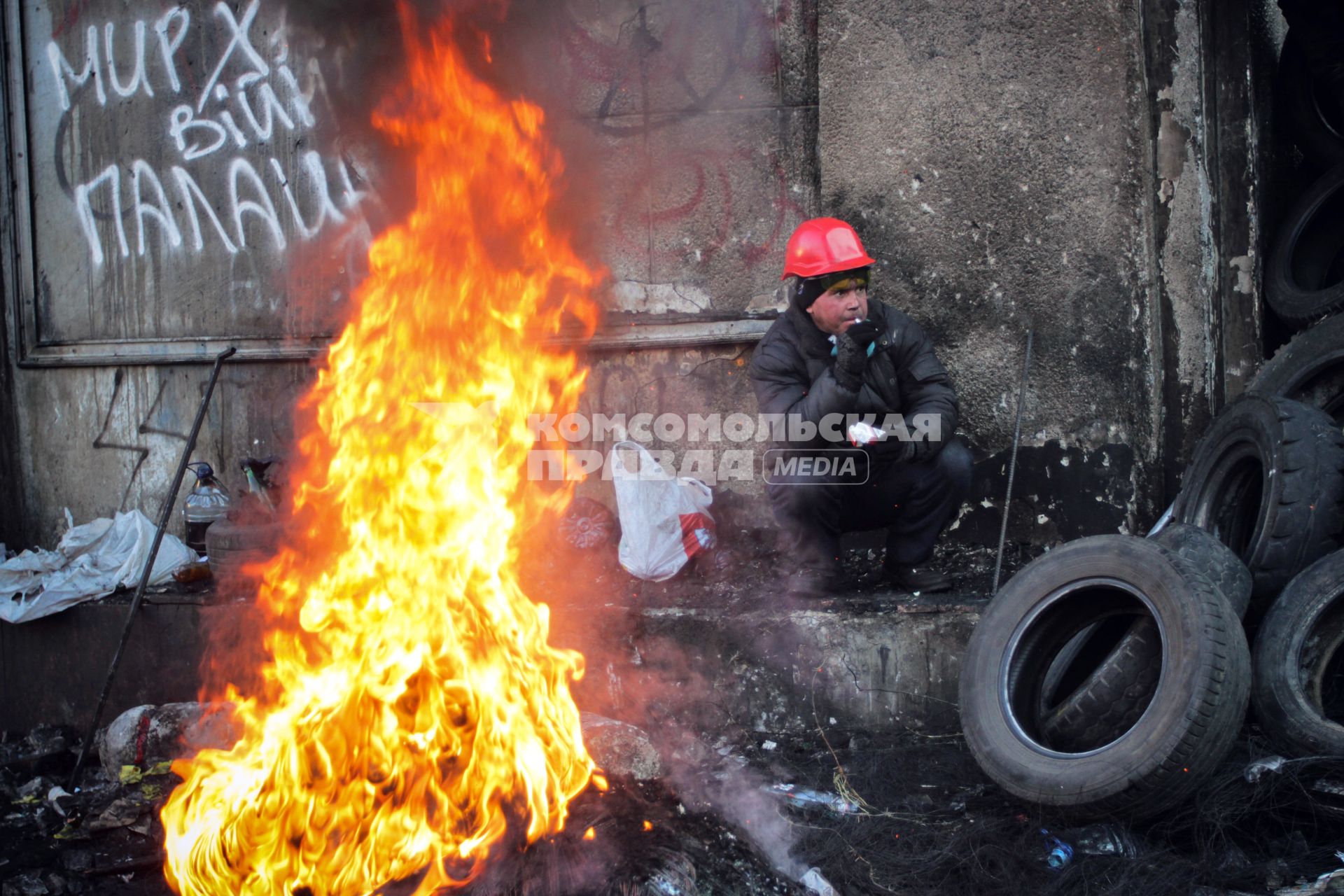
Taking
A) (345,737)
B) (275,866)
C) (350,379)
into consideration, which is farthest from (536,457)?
(275,866)

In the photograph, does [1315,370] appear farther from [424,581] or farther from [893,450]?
[424,581]

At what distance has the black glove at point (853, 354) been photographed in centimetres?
438

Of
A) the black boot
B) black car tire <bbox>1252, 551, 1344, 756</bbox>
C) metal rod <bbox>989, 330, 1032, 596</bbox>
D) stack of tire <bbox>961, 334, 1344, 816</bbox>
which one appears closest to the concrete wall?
metal rod <bbox>989, 330, 1032, 596</bbox>

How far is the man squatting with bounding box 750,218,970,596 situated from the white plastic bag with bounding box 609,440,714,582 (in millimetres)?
517

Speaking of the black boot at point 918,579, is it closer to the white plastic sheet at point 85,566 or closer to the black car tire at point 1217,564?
the black car tire at point 1217,564

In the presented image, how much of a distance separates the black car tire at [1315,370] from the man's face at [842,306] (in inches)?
69.7

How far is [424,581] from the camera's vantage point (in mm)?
3729

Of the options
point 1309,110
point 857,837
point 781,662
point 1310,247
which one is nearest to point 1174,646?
point 857,837

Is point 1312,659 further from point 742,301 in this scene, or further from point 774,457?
point 742,301

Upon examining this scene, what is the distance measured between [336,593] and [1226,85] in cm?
513

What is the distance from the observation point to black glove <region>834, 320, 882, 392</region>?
4.38 m

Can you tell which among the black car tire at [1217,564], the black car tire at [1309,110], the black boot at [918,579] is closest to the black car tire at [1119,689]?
the black car tire at [1217,564]

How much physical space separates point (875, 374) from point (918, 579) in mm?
994

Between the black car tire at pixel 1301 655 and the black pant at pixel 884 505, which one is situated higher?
the black pant at pixel 884 505
